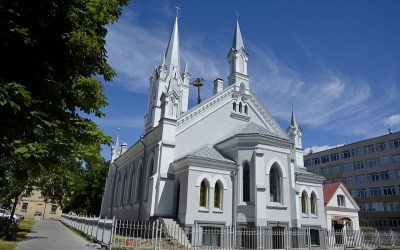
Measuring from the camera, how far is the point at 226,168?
2147cm

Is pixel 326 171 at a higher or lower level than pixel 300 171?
higher

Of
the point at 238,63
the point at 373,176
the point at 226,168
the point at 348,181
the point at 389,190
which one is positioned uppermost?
the point at 238,63

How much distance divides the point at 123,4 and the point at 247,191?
49.0 ft

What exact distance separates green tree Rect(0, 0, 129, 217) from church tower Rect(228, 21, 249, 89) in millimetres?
18628

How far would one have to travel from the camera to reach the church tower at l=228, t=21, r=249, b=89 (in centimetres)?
2837

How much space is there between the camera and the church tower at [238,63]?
28.4m

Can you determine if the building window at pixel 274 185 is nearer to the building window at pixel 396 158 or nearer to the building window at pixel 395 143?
the building window at pixel 396 158

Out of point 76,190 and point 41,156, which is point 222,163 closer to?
point 41,156

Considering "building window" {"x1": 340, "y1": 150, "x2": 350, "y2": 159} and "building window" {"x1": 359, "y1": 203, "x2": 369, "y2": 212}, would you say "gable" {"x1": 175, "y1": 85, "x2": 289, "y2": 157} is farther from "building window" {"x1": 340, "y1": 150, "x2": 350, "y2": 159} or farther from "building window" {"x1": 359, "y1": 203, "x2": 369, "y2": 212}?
"building window" {"x1": 340, "y1": 150, "x2": 350, "y2": 159}

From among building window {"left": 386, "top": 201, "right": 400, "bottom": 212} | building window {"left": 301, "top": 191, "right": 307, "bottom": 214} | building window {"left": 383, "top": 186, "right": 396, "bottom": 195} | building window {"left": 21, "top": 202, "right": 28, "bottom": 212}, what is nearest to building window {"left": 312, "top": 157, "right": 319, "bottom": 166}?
building window {"left": 383, "top": 186, "right": 396, "bottom": 195}

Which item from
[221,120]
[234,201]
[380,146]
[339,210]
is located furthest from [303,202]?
[380,146]

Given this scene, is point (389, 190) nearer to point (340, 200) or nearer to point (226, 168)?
point (340, 200)

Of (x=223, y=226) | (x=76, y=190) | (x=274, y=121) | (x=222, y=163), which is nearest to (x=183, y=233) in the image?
(x=223, y=226)

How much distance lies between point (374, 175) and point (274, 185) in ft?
152
